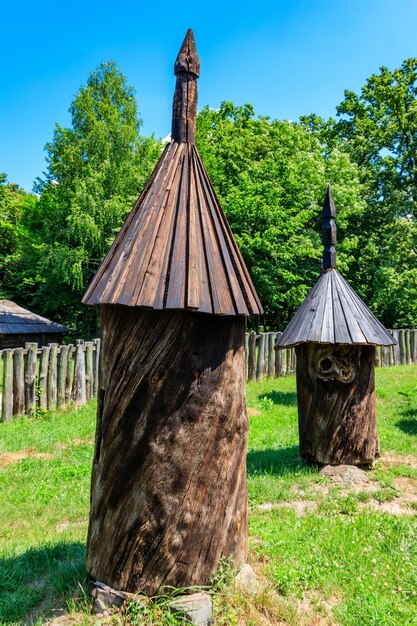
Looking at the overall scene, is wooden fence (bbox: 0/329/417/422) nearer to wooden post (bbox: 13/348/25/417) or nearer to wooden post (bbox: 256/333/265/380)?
wooden post (bbox: 13/348/25/417)

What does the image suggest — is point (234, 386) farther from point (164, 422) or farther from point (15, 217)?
point (15, 217)

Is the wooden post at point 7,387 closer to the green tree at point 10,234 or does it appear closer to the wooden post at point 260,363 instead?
the wooden post at point 260,363

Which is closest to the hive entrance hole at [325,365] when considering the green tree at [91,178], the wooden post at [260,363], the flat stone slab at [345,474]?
the flat stone slab at [345,474]

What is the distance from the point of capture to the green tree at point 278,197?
18.2 meters

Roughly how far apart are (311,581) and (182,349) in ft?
6.87

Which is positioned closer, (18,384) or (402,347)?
(18,384)

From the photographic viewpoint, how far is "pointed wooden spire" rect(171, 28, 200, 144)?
3.19 m

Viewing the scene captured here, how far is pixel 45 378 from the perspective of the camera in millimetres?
9312

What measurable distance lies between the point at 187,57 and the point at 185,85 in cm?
20

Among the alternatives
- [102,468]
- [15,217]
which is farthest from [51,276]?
[102,468]

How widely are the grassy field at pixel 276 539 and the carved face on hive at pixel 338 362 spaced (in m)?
1.30

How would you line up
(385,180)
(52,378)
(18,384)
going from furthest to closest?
(385,180) < (52,378) < (18,384)

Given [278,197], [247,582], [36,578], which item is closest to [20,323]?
[278,197]

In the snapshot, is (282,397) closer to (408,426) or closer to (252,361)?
(252,361)
